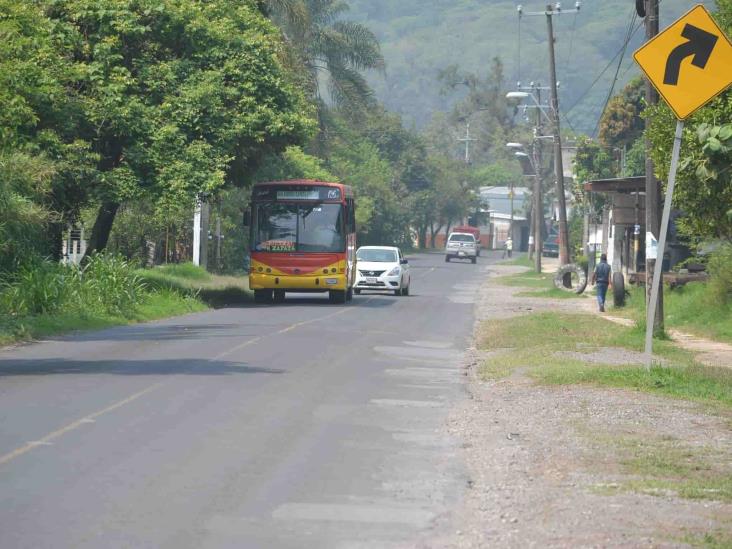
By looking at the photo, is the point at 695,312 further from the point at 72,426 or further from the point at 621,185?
the point at 72,426

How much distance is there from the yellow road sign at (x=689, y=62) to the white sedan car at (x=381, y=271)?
2692cm

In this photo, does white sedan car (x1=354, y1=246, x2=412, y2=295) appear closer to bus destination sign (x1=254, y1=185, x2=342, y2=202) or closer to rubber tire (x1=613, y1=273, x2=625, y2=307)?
bus destination sign (x1=254, y1=185, x2=342, y2=202)

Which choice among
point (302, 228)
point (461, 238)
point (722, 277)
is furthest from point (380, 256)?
point (461, 238)

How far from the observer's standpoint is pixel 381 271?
138ft

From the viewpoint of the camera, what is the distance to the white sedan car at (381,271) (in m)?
41.9

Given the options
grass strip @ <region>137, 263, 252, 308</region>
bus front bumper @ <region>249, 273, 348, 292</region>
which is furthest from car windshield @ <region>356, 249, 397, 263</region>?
bus front bumper @ <region>249, 273, 348, 292</region>

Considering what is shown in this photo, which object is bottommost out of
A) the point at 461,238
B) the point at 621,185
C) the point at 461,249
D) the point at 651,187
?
the point at 461,249

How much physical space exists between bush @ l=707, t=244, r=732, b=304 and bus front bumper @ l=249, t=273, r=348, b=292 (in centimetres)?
1016

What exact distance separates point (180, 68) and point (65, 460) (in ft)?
76.7

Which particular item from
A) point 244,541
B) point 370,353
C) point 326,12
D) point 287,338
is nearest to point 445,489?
point 244,541

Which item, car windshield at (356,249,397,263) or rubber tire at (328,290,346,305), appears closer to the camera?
rubber tire at (328,290,346,305)

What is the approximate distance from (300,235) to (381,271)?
7.45 m

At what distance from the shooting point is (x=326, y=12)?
6312cm

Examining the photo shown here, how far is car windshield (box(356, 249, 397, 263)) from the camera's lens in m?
42.6
